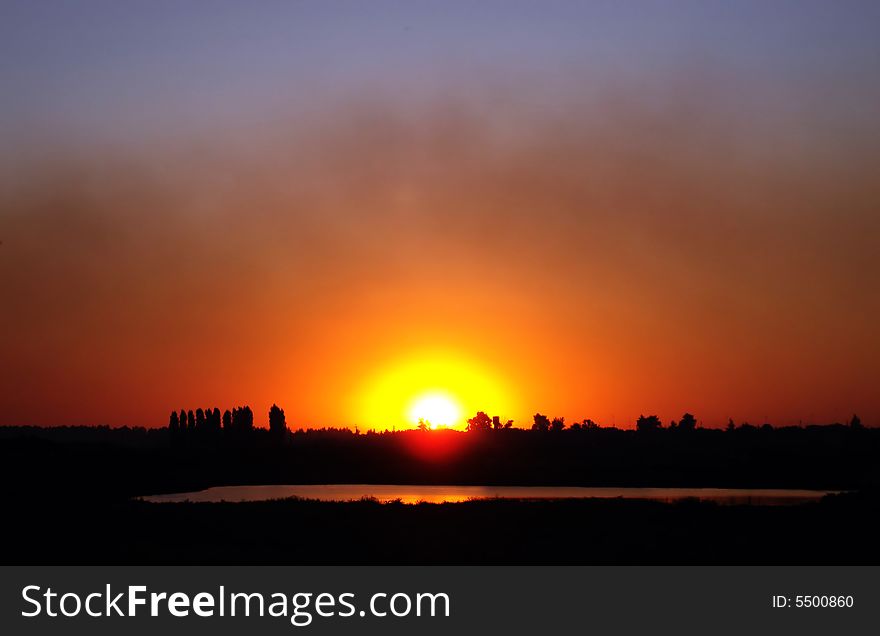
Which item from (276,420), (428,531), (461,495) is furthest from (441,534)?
(276,420)

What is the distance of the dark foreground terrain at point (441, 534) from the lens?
1387 inches

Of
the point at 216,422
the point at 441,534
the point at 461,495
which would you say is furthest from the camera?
the point at 216,422

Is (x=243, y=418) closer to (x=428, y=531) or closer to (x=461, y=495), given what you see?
(x=461, y=495)

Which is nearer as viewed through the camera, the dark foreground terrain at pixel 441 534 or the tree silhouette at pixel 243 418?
the dark foreground terrain at pixel 441 534

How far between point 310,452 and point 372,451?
15.8 meters

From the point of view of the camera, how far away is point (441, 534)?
41406mm

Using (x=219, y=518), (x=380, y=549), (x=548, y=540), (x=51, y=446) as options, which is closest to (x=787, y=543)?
(x=548, y=540)

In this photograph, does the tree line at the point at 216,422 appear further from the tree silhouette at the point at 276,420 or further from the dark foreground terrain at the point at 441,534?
the dark foreground terrain at the point at 441,534

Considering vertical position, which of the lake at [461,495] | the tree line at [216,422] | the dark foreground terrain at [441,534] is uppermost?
the tree line at [216,422]

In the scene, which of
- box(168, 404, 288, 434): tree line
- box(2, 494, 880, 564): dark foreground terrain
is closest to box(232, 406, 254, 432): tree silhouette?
box(168, 404, 288, 434): tree line

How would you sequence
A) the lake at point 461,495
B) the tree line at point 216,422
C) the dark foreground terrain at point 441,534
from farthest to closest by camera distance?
1. the tree line at point 216,422
2. the lake at point 461,495
3. the dark foreground terrain at point 441,534

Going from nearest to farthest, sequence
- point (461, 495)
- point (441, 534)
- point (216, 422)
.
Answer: point (441, 534) → point (461, 495) → point (216, 422)

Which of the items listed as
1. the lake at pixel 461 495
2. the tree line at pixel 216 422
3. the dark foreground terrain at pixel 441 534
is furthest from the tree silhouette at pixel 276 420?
the dark foreground terrain at pixel 441 534

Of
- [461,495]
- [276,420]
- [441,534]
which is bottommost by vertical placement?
[441,534]
